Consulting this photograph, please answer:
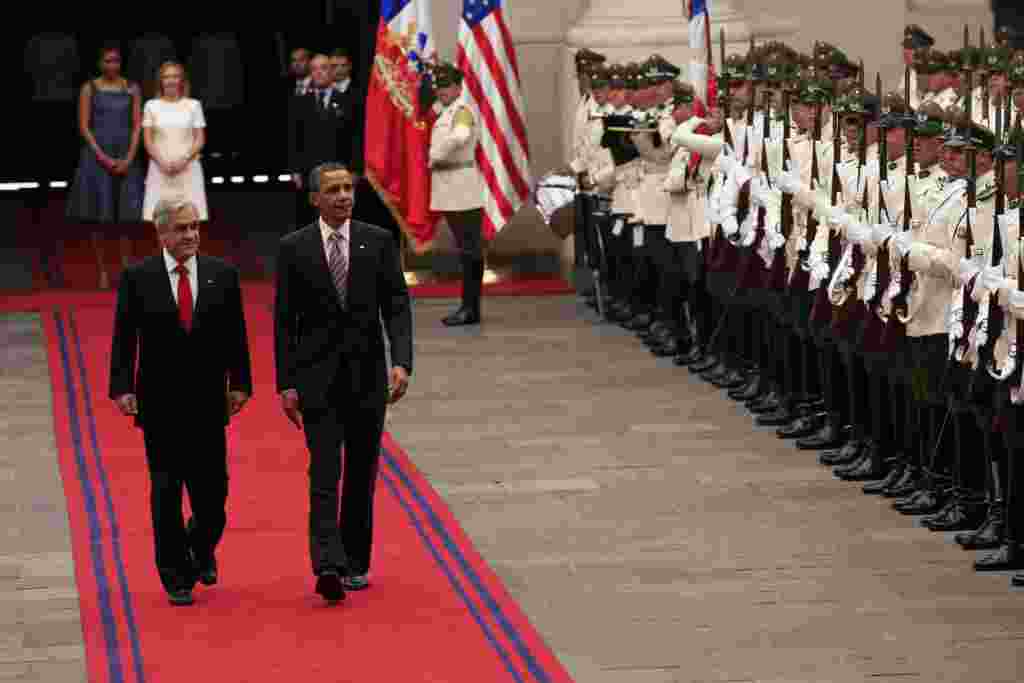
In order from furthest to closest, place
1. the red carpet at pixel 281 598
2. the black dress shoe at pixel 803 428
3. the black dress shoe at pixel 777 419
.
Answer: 1. the black dress shoe at pixel 777 419
2. the black dress shoe at pixel 803 428
3. the red carpet at pixel 281 598

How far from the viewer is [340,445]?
31.0 feet

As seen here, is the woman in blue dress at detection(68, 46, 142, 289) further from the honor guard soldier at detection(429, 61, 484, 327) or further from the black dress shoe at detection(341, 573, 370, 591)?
the black dress shoe at detection(341, 573, 370, 591)

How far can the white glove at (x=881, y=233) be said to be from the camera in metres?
11.1

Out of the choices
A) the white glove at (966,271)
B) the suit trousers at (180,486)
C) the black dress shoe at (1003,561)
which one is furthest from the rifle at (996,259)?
the suit trousers at (180,486)

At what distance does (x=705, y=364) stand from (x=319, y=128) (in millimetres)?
4765

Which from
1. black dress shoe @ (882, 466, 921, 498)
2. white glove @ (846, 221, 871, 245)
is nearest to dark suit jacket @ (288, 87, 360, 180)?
white glove @ (846, 221, 871, 245)

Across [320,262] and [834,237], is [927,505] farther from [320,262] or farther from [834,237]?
[320,262]

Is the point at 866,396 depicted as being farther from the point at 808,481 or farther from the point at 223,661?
the point at 223,661

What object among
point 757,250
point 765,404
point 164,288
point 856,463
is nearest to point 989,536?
point 856,463

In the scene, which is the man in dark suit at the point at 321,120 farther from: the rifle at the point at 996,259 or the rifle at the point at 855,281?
the rifle at the point at 996,259

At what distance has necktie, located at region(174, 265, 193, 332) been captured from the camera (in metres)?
9.38

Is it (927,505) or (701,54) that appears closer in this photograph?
(927,505)

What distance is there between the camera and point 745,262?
13.6 m

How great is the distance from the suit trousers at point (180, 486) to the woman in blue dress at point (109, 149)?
1008 centimetres
